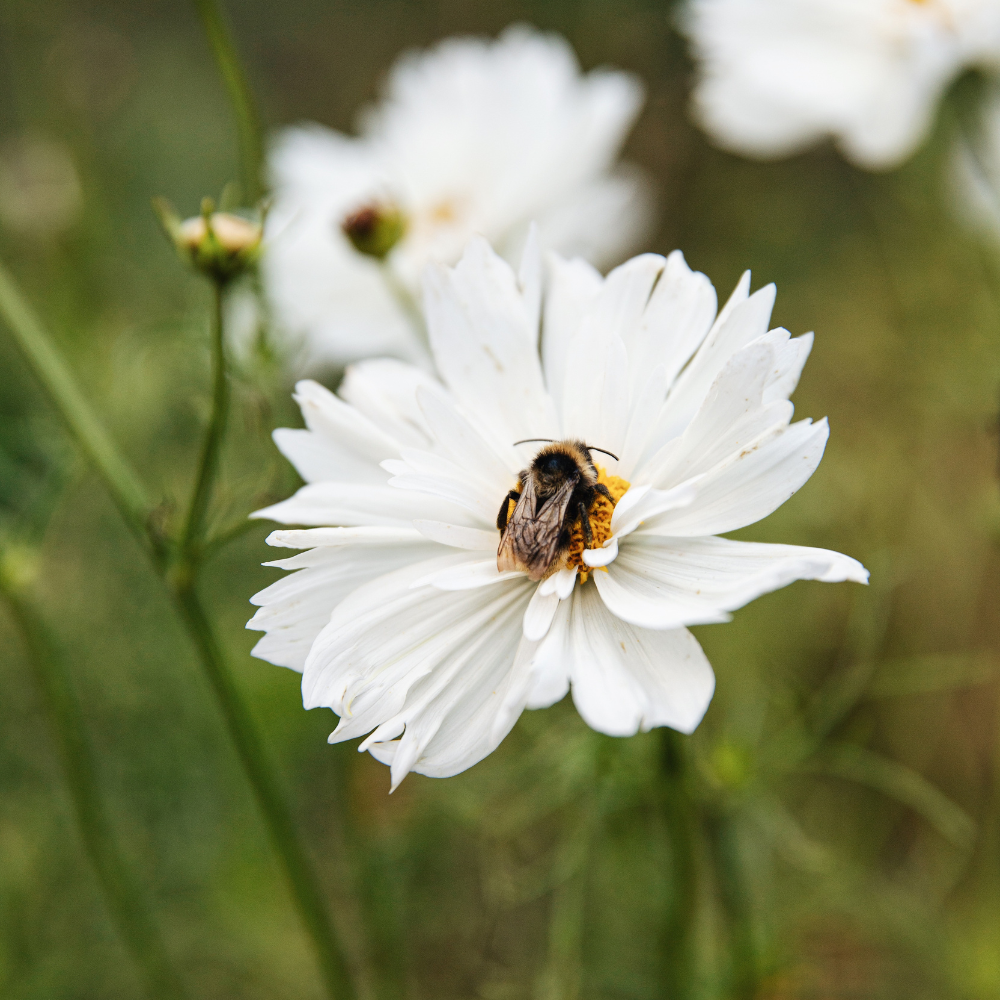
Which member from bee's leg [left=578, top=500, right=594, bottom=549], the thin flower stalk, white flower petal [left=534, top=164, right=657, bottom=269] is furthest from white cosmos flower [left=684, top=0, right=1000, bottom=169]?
the thin flower stalk

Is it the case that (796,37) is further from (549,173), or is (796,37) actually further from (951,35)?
(549,173)

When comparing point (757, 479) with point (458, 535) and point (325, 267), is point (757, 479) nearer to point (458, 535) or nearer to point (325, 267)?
point (458, 535)

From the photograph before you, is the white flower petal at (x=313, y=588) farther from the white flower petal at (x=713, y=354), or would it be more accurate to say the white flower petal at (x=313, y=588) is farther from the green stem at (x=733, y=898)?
the green stem at (x=733, y=898)

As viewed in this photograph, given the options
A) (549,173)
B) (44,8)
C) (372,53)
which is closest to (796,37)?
(549,173)

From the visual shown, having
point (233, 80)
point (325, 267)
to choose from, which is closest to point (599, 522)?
point (233, 80)

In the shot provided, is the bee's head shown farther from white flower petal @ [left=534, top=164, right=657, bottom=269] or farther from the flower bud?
white flower petal @ [left=534, top=164, right=657, bottom=269]

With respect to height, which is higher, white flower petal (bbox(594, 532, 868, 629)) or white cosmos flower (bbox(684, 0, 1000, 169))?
white cosmos flower (bbox(684, 0, 1000, 169))
